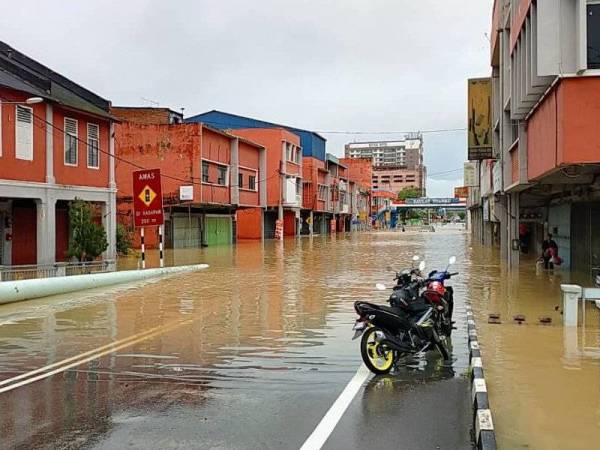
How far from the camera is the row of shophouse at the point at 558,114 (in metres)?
10.9

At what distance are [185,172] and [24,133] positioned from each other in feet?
62.8

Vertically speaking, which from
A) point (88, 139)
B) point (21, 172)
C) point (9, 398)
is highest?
→ point (88, 139)

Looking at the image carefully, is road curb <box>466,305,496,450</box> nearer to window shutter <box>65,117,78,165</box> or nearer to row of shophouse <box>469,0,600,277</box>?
row of shophouse <box>469,0,600,277</box>

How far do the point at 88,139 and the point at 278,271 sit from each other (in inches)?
358

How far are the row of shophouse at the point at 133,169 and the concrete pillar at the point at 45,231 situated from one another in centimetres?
3

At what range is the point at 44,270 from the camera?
57.5 ft

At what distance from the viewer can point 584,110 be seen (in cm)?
1097

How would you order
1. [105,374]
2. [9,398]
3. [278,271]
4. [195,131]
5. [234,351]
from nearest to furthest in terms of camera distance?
[9,398] → [105,374] → [234,351] → [278,271] → [195,131]

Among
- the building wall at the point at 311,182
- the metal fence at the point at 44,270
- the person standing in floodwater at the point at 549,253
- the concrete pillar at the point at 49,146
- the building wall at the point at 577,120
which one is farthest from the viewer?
the building wall at the point at 311,182

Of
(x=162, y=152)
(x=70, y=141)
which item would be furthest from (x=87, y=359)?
(x=162, y=152)

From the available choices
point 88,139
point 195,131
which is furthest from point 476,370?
point 195,131

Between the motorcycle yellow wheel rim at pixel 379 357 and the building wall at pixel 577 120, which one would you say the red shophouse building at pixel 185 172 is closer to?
the building wall at pixel 577 120

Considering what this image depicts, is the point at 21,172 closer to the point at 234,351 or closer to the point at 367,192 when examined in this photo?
the point at 234,351

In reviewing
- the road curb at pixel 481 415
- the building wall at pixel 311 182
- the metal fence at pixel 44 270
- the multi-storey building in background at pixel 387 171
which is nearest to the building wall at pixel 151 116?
the building wall at pixel 311 182
